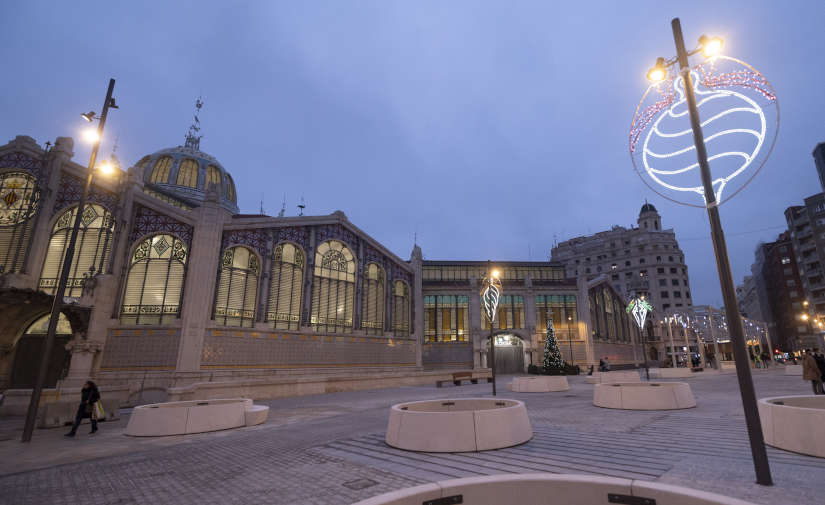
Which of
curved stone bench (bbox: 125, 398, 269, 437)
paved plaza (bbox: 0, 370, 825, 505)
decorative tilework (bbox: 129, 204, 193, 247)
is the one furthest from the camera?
decorative tilework (bbox: 129, 204, 193, 247)

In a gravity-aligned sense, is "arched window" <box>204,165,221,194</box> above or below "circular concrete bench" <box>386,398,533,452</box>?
above

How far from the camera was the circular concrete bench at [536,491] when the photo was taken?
3723mm

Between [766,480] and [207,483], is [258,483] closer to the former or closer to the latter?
[207,483]

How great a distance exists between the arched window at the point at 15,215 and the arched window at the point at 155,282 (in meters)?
5.62

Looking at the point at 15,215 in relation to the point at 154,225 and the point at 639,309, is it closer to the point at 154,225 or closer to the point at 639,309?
the point at 154,225

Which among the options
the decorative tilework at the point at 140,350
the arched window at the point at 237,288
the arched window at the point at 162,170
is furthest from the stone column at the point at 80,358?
the arched window at the point at 162,170

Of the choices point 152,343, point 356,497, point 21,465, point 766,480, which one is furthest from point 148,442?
point 152,343

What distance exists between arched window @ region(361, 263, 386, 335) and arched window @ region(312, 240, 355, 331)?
161 cm

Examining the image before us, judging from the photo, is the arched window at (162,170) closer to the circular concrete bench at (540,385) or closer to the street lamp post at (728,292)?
the circular concrete bench at (540,385)

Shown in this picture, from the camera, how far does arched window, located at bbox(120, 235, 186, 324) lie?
23969mm

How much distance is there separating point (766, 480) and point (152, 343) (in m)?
26.9

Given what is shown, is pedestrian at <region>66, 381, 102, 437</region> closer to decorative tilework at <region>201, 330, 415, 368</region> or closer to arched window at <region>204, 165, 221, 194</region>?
decorative tilework at <region>201, 330, 415, 368</region>

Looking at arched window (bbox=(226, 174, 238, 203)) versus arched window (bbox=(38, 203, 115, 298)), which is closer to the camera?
arched window (bbox=(38, 203, 115, 298))

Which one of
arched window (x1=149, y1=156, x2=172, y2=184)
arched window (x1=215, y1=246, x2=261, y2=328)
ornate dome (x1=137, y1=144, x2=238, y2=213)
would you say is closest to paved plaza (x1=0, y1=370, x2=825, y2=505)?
arched window (x1=215, y1=246, x2=261, y2=328)
